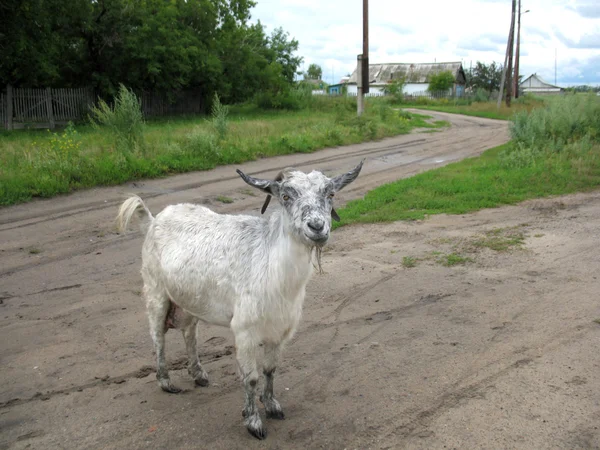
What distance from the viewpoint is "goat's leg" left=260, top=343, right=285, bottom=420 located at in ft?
15.4

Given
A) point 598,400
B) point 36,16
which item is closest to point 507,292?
point 598,400

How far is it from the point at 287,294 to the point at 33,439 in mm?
2322

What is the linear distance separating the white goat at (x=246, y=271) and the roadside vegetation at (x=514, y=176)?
5.93 metres

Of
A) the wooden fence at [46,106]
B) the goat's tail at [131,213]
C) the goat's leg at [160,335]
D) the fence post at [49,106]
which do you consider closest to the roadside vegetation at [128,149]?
the wooden fence at [46,106]

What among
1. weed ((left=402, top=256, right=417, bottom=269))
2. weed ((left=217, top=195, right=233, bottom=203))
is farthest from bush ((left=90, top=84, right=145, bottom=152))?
weed ((left=402, top=256, right=417, bottom=269))

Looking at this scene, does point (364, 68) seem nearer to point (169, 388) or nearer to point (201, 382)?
point (201, 382)

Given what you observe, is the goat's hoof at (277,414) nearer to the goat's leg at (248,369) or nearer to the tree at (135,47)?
the goat's leg at (248,369)

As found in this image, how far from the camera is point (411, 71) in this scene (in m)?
83.6

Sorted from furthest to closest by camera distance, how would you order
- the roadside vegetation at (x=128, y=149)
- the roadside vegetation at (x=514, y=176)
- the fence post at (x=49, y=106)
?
the fence post at (x=49, y=106), the roadside vegetation at (x=128, y=149), the roadside vegetation at (x=514, y=176)

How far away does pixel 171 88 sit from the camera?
33.4 m

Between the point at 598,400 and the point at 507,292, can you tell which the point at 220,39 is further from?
the point at 598,400

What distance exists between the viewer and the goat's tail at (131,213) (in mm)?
5578

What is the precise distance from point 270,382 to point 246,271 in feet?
3.29

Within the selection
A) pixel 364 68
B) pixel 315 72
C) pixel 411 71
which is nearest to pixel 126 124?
pixel 364 68
